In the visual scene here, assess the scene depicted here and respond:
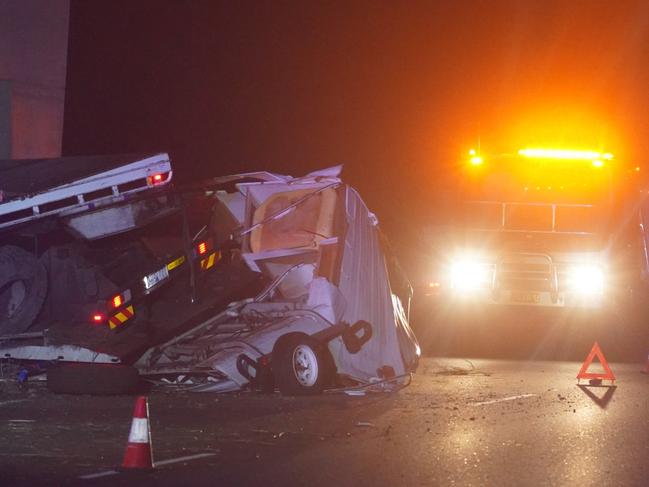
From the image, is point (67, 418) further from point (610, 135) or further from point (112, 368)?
point (610, 135)

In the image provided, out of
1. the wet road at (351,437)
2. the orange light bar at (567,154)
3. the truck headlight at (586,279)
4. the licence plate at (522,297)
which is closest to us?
the wet road at (351,437)

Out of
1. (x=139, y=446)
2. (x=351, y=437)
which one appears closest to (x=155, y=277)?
(x=351, y=437)

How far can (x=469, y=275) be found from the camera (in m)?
20.2

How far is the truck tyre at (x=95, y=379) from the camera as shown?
36.7 ft

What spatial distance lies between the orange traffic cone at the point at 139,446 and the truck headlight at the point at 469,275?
1348 cm

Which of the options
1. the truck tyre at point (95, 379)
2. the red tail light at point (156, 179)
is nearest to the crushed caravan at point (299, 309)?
the truck tyre at point (95, 379)

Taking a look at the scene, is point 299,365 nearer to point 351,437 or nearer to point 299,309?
point 299,309

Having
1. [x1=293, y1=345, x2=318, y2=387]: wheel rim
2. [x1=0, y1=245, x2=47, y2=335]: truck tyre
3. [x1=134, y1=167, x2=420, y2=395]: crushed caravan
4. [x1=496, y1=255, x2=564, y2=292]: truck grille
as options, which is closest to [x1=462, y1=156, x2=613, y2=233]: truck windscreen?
[x1=496, y1=255, x2=564, y2=292]: truck grille

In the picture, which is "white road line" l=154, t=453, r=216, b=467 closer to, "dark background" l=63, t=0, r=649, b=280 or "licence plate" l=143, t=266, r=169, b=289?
"licence plate" l=143, t=266, r=169, b=289

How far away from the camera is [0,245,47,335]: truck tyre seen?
11656mm

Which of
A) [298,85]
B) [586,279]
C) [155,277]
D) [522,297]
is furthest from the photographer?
[298,85]

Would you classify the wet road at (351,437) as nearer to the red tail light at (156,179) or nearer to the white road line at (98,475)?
the white road line at (98,475)

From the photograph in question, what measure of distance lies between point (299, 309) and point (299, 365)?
1.98ft

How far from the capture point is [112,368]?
36.9 ft
